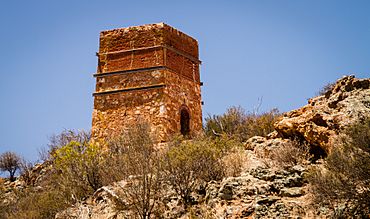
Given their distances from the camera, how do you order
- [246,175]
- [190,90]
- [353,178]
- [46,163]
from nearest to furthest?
1. [353,178]
2. [246,175]
3. [190,90]
4. [46,163]

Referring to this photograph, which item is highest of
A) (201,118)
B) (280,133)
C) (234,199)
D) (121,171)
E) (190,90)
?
(190,90)

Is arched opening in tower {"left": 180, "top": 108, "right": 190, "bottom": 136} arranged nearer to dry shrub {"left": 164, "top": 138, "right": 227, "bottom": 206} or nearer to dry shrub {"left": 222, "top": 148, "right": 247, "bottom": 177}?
dry shrub {"left": 222, "top": 148, "right": 247, "bottom": 177}

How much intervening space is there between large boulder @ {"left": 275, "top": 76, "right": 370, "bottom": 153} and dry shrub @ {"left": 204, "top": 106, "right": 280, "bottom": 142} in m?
2.67

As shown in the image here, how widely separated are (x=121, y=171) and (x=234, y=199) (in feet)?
8.40

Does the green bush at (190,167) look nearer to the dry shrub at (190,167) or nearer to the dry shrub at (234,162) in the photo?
the dry shrub at (190,167)

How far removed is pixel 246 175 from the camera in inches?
322

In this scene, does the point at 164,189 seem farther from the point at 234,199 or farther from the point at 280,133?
the point at 280,133

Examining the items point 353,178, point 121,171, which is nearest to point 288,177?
point 353,178

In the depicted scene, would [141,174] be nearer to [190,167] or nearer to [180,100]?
[190,167]

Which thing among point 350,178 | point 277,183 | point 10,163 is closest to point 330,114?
point 277,183

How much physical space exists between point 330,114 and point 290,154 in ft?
3.78

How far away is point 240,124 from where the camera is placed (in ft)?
46.8

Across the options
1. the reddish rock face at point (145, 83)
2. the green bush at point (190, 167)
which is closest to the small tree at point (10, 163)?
the reddish rock face at point (145, 83)

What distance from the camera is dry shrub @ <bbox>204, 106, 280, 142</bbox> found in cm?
1254
